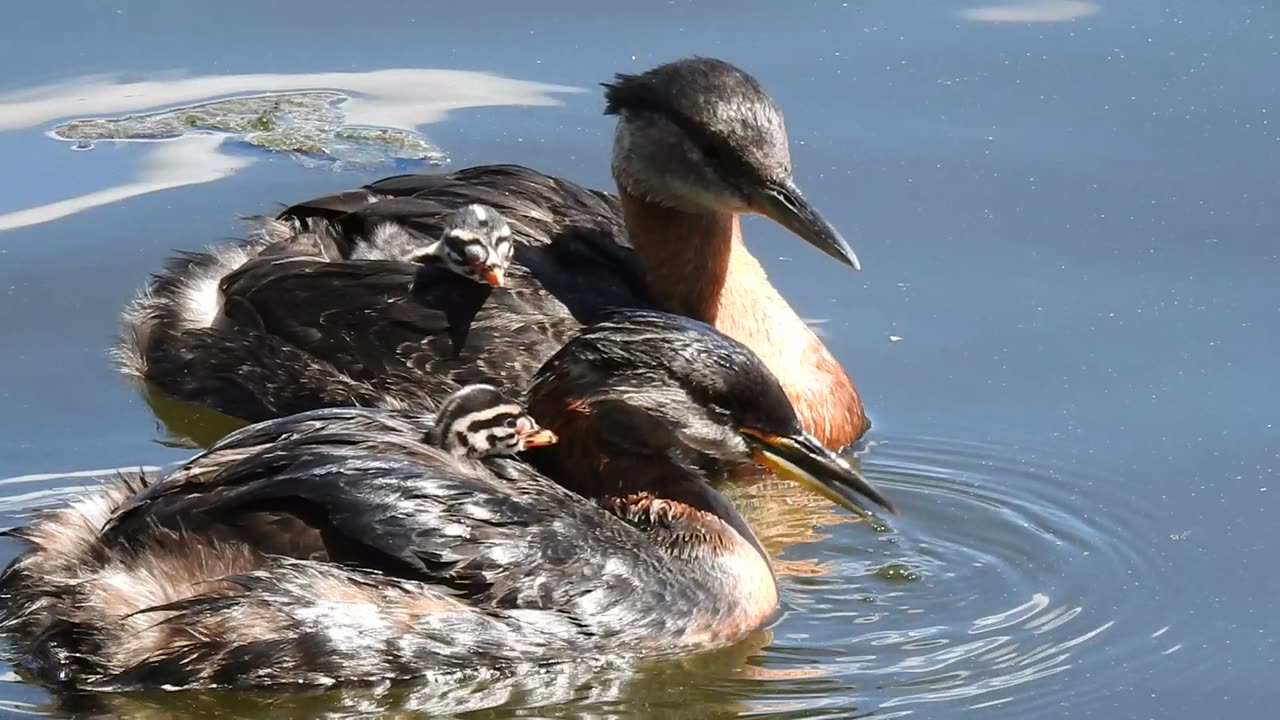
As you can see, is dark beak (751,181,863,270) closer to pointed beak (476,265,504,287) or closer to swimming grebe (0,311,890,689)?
pointed beak (476,265,504,287)

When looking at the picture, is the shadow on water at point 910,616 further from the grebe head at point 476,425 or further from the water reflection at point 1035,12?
the water reflection at point 1035,12

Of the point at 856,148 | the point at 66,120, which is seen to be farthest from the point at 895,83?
the point at 66,120

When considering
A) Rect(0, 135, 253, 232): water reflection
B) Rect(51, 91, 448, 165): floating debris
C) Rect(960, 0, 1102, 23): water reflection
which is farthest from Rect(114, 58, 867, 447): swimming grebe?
Rect(960, 0, 1102, 23): water reflection

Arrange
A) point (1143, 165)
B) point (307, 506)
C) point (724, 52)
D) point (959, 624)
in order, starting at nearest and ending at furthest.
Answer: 1. point (307, 506)
2. point (959, 624)
3. point (1143, 165)
4. point (724, 52)

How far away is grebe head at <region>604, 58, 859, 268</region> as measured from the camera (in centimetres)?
961

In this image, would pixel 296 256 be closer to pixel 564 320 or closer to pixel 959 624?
pixel 564 320

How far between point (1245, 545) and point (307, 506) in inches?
121

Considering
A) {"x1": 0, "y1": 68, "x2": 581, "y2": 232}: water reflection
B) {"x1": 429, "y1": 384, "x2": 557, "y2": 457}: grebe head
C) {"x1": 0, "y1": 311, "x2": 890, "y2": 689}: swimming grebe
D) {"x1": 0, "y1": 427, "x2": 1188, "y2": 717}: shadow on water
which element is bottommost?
{"x1": 0, "y1": 427, "x2": 1188, "y2": 717}: shadow on water

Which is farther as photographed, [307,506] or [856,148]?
[856,148]

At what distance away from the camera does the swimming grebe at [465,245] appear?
9.27m

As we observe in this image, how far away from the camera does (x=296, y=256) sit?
981 cm

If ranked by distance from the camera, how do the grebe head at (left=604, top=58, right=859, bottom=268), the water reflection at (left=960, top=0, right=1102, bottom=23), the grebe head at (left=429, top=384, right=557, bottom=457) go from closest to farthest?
the grebe head at (left=429, top=384, right=557, bottom=457) < the grebe head at (left=604, top=58, right=859, bottom=268) < the water reflection at (left=960, top=0, right=1102, bottom=23)

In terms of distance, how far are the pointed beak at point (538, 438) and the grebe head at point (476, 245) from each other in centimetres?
124

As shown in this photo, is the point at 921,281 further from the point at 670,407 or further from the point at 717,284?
the point at 670,407
